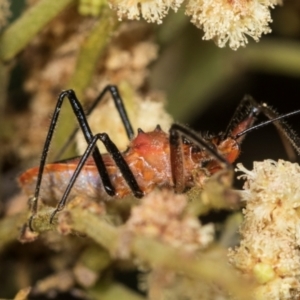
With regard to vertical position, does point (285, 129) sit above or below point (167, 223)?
above

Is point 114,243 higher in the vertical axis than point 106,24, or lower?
lower

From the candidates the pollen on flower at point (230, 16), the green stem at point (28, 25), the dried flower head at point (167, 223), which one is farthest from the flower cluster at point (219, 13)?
the dried flower head at point (167, 223)

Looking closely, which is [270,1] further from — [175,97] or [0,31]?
[175,97]

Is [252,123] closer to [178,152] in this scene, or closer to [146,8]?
[178,152]

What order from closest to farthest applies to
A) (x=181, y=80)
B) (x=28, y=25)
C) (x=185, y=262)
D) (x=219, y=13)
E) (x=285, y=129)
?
(x=185, y=262) < (x=219, y=13) < (x=28, y=25) < (x=285, y=129) < (x=181, y=80)

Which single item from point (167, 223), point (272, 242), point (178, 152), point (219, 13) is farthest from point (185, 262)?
point (178, 152)

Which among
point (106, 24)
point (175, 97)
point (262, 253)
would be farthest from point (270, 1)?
point (175, 97)

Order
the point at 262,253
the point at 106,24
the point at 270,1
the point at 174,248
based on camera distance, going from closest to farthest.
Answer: the point at 174,248 < the point at 262,253 < the point at 270,1 < the point at 106,24
